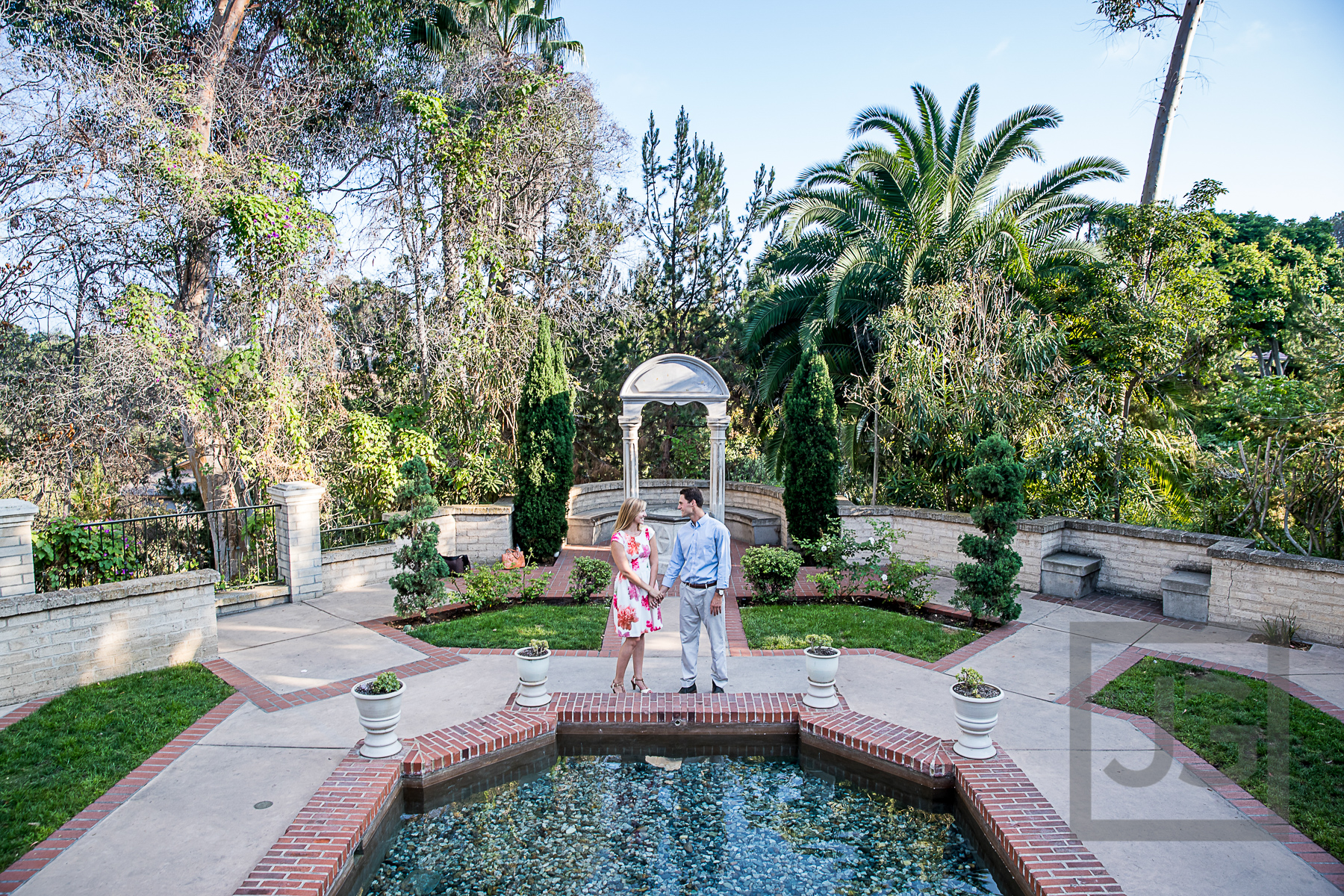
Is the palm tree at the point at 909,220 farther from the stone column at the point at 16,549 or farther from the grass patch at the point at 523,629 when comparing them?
the stone column at the point at 16,549

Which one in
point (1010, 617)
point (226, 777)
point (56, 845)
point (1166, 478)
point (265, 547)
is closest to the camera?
point (56, 845)

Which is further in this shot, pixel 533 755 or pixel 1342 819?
pixel 533 755

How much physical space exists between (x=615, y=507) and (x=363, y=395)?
5126mm

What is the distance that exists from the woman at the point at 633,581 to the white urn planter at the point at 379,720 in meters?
1.65

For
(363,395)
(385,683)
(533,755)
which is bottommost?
(533,755)

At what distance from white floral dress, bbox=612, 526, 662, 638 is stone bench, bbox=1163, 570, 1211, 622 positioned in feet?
19.9

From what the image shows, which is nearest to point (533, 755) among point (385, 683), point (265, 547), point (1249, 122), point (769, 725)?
point (385, 683)

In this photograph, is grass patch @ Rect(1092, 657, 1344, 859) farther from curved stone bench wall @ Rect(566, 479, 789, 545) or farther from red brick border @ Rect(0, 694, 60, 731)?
red brick border @ Rect(0, 694, 60, 731)

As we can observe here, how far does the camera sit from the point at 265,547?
9.09 m

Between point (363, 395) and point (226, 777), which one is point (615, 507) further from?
point (226, 777)

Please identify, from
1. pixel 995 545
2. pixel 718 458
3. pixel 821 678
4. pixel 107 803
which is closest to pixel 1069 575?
pixel 995 545

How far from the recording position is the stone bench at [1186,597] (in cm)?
768

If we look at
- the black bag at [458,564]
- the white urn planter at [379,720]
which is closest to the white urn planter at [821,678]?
the white urn planter at [379,720]

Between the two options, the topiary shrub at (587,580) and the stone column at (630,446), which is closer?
the topiary shrub at (587,580)
